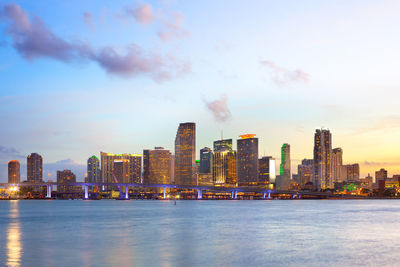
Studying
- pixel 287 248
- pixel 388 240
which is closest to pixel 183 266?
pixel 287 248

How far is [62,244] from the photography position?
172 ft

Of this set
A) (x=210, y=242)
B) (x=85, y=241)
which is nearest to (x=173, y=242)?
(x=210, y=242)

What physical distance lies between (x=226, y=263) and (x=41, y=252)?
18.7m

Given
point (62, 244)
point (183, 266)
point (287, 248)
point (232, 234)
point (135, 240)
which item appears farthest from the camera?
point (232, 234)

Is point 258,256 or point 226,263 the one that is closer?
point 226,263

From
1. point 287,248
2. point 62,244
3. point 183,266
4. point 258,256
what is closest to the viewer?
point 183,266

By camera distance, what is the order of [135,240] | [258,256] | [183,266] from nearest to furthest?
[183,266], [258,256], [135,240]

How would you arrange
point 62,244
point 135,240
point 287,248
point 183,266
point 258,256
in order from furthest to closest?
point 135,240 < point 62,244 < point 287,248 < point 258,256 < point 183,266

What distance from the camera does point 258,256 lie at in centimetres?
4384

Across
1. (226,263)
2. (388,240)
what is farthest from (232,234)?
(226,263)

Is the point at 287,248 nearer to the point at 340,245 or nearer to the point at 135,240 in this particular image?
the point at 340,245

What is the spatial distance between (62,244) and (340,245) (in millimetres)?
31795

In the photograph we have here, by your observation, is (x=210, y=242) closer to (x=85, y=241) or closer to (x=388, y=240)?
(x=85, y=241)

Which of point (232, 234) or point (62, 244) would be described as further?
point (232, 234)
